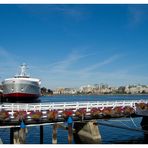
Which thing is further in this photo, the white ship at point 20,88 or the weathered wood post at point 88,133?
the white ship at point 20,88

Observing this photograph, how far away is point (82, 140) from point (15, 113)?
7652 mm

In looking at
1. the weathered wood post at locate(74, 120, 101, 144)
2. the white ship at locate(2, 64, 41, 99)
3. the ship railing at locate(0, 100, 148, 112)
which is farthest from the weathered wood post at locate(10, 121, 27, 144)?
the white ship at locate(2, 64, 41, 99)

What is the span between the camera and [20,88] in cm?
8106

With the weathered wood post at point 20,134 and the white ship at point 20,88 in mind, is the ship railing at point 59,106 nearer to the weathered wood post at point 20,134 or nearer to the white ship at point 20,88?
the weathered wood post at point 20,134

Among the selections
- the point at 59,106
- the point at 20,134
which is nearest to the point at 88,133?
the point at 59,106

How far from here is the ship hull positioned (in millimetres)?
80812

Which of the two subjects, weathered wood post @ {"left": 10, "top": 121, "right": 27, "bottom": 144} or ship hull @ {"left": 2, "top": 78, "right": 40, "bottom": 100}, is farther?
ship hull @ {"left": 2, "top": 78, "right": 40, "bottom": 100}

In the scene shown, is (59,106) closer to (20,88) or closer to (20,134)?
(20,134)

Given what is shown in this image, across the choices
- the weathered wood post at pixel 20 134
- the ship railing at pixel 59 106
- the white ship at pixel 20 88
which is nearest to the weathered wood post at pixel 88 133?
the ship railing at pixel 59 106

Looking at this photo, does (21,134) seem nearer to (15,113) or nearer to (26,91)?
(15,113)

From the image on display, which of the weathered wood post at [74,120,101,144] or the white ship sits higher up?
the white ship

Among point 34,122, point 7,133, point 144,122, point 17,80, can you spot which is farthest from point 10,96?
point 34,122

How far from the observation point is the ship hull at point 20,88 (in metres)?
80.8

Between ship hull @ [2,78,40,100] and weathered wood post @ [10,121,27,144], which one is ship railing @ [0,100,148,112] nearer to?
weathered wood post @ [10,121,27,144]
